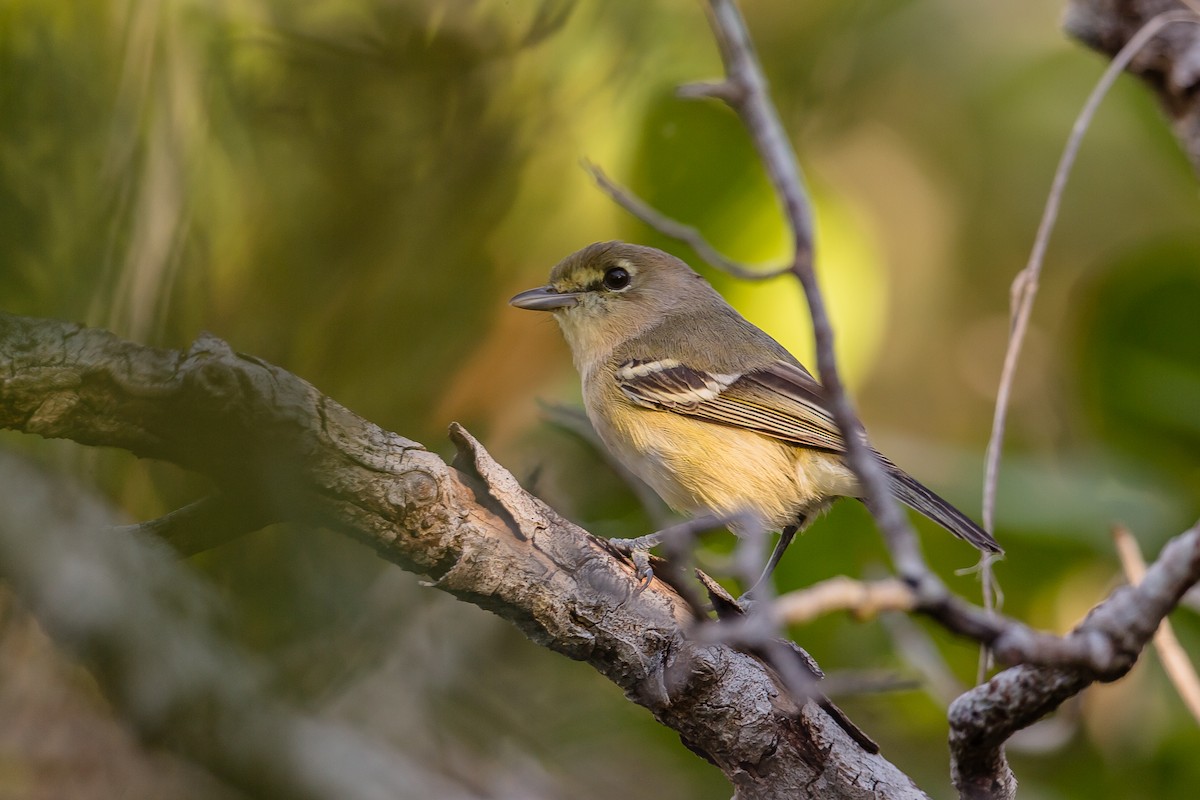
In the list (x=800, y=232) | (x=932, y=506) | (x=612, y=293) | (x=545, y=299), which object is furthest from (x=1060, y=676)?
(x=612, y=293)

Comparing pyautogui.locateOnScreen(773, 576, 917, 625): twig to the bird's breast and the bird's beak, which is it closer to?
the bird's breast

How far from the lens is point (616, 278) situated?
149 inches

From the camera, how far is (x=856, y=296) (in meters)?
3.62

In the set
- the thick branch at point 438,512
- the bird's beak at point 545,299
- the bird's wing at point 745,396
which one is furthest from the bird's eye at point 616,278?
the thick branch at point 438,512

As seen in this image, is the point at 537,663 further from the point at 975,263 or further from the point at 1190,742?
the point at 975,263

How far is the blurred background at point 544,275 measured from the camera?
1.86 meters

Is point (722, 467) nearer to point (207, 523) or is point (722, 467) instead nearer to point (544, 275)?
point (544, 275)

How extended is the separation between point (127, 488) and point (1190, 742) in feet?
9.07

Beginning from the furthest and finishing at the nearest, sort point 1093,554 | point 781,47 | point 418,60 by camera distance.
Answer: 1. point 781,47
2. point 1093,554
3. point 418,60

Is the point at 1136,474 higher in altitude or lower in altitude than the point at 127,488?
lower

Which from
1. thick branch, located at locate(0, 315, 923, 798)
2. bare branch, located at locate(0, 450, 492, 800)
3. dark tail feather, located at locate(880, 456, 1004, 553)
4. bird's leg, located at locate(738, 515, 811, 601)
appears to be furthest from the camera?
bird's leg, located at locate(738, 515, 811, 601)

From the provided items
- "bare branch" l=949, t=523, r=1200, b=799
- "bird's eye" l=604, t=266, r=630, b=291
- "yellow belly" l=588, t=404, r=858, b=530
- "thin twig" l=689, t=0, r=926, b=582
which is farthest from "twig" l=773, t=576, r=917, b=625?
"bird's eye" l=604, t=266, r=630, b=291

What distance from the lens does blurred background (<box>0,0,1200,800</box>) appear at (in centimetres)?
186

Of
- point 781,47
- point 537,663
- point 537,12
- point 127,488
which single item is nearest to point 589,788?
point 537,663
